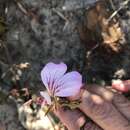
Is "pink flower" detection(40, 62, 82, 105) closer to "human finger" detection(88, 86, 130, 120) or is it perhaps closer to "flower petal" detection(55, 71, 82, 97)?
"flower petal" detection(55, 71, 82, 97)

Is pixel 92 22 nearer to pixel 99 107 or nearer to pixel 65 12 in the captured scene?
pixel 65 12

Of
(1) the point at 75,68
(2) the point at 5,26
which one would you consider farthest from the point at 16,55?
(1) the point at 75,68

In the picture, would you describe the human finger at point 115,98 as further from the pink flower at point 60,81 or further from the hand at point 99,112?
the pink flower at point 60,81

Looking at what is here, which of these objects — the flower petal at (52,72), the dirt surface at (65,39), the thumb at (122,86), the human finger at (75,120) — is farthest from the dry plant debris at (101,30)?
the flower petal at (52,72)

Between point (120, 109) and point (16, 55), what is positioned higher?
point (16, 55)

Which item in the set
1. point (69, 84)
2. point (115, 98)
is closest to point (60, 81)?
point (69, 84)

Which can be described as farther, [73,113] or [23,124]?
[23,124]

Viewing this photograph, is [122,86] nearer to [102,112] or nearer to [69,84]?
[102,112]
